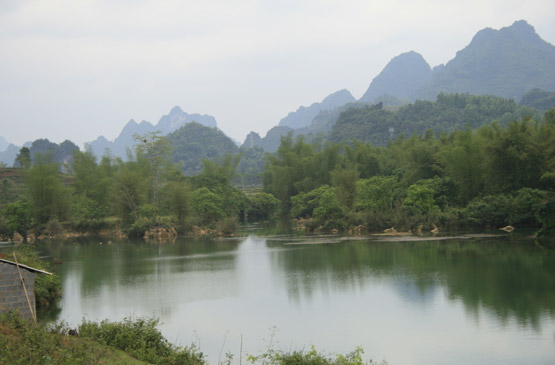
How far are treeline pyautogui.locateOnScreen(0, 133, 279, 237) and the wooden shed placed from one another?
26.8 meters

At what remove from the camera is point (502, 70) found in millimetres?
177000

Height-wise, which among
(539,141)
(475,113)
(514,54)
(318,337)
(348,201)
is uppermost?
(514,54)

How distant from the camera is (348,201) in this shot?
120 ft

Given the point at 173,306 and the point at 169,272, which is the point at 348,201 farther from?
the point at 173,306

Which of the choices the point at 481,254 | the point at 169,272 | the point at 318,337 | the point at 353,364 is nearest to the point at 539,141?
the point at 481,254

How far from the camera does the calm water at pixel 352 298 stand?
10.3 m

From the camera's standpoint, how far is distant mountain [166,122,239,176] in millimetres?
120894

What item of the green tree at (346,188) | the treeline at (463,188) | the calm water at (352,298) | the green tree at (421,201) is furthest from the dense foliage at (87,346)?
the green tree at (346,188)

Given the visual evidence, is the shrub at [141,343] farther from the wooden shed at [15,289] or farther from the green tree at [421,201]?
the green tree at [421,201]

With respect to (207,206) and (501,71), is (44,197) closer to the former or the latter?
(207,206)

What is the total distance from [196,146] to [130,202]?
3361 inches

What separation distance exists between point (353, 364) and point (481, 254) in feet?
46.7

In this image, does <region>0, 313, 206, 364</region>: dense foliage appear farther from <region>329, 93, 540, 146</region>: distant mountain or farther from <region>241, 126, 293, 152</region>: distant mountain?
<region>241, 126, 293, 152</region>: distant mountain

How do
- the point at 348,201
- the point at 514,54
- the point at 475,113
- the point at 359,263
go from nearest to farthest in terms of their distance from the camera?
the point at 359,263 → the point at 348,201 → the point at 475,113 → the point at 514,54
